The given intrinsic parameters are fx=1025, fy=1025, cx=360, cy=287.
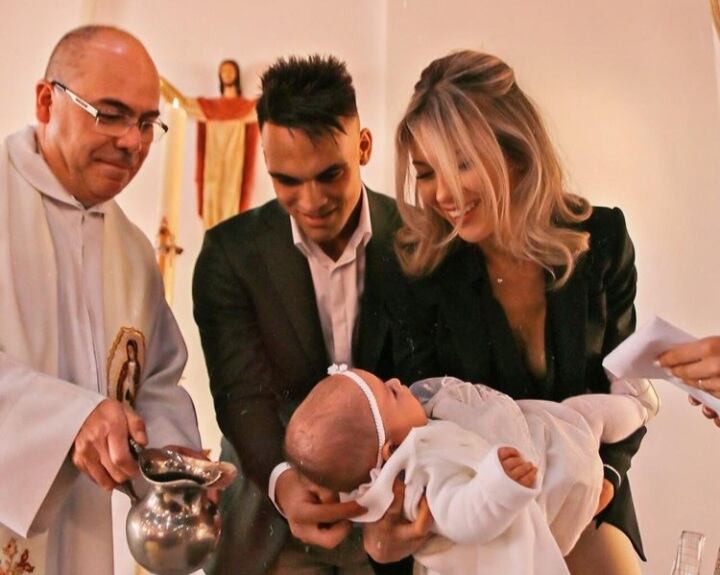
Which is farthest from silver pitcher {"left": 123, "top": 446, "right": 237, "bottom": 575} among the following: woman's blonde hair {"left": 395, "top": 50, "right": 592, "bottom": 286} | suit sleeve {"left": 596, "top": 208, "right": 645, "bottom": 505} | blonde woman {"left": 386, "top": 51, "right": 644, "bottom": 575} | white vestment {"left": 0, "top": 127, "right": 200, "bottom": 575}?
suit sleeve {"left": 596, "top": 208, "right": 645, "bottom": 505}

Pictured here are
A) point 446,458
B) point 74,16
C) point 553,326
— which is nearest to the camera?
point 446,458

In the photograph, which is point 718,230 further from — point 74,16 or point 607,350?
point 74,16

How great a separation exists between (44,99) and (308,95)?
0.39 m

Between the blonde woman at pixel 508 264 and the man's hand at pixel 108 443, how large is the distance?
1.33 ft

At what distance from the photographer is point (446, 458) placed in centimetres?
123

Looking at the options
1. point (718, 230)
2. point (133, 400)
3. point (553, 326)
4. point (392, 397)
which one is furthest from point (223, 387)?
point (718, 230)

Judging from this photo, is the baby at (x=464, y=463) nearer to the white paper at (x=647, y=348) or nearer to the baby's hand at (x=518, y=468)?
the baby's hand at (x=518, y=468)

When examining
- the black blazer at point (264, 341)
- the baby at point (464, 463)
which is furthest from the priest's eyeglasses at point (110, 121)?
the baby at point (464, 463)

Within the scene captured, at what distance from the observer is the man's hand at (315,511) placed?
132cm

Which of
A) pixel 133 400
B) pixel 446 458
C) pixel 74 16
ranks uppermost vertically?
pixel 74 16

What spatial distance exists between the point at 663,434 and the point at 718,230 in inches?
12.1

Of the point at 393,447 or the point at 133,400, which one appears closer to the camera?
the point at 393,447

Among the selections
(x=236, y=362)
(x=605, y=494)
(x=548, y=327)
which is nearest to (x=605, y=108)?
(x=548, y=327)

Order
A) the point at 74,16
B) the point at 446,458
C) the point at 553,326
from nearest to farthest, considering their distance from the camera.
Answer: the point at 446,458 < the point at 553,326 < the point at 74,16
